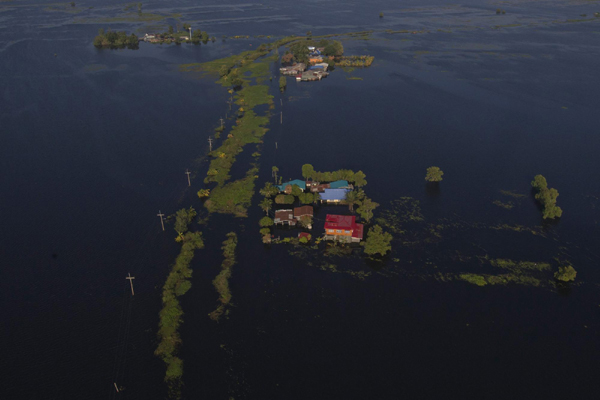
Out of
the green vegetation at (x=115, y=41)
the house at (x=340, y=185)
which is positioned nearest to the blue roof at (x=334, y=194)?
the house at (x=340, y=185)

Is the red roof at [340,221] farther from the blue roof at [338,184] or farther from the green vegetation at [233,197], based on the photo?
the green vegetation at [233,197]

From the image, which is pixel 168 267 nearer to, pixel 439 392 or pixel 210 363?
pixel 210 363

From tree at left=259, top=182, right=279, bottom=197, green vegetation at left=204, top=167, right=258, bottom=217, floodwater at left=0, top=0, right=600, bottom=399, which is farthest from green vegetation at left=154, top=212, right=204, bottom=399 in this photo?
tree at left=259, top=182, right=279, bottom=197

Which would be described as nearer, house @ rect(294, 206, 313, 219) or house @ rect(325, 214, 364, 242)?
house @ rect(325, 214, 364, 242)

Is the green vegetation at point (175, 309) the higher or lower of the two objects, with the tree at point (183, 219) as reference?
lower

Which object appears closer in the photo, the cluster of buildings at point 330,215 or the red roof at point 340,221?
the cluster of buildings at point 330,215

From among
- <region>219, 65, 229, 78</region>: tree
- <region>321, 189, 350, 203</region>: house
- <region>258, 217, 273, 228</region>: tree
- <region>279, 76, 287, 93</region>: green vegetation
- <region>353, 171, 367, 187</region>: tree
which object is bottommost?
<region>258, 217, 273, 228</region>: tree

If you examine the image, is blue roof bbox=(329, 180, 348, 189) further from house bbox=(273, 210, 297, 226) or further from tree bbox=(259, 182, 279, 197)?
house bbox=(273, 210, 297, 226)
